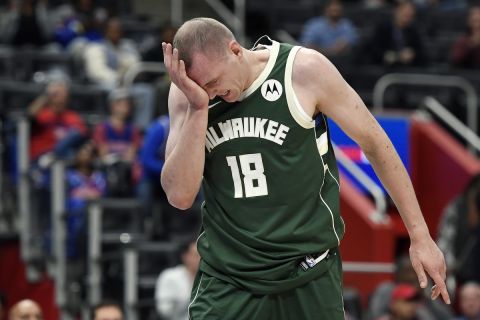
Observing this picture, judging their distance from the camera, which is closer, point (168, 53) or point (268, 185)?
point (168, 53)

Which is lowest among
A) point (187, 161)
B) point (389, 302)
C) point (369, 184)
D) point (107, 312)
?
point (389, 302)

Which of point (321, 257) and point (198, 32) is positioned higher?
point (198, 32)

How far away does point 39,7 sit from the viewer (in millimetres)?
15648

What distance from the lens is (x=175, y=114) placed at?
15.0 feet

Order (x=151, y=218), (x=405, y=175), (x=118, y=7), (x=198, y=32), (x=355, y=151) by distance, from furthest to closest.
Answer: (x=118, y=7) → (x=355, y=151) → (x=151, y=218) → (x=405, y=175) → (x=198, y=32)

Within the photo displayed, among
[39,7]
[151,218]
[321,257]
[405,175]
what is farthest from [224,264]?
[39,7]

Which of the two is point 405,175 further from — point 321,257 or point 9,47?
point 9,47

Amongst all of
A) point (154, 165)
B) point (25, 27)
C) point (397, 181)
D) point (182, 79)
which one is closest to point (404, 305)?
point (154, 165)

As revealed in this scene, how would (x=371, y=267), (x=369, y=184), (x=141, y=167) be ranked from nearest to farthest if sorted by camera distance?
(x=141, y=167)
(x=371, y=267)
(x=369, y=184)

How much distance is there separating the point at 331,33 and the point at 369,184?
4.59m

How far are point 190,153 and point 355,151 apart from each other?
8720 mm

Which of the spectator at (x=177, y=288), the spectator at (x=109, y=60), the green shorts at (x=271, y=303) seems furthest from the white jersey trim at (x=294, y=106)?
the spectator at (x=109, y=60)

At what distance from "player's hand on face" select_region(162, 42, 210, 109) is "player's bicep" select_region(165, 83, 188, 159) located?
219 mm

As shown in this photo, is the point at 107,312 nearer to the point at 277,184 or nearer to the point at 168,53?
the point at 277,184
